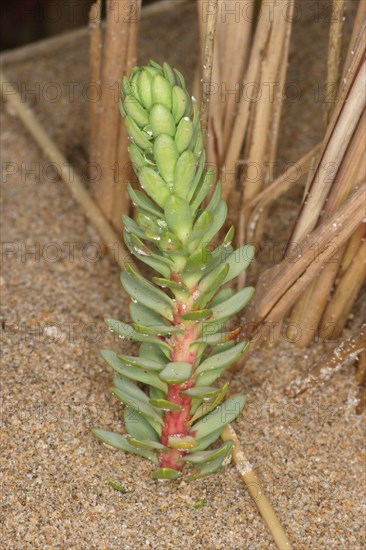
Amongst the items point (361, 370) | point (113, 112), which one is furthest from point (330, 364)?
point (113, 112)

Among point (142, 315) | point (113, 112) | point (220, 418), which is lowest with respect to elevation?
point (220, 418)

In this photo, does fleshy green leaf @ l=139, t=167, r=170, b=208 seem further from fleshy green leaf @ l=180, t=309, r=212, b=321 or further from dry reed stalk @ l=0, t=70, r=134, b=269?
dry reed stalk @ l=0, t=70, r=134, b=269

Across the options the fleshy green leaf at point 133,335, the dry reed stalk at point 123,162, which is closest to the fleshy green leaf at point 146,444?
the fleshy green leaf at point 133,335

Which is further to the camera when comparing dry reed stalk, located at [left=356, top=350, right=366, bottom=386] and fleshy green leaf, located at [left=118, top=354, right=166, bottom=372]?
dry reed stalk, located at [left=356, top=350, right=366, bottom=386]

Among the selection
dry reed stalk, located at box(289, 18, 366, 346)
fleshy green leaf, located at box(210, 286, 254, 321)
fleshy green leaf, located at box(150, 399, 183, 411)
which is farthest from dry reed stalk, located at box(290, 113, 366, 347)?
fleshy green leaf, located at box(150, 399, 183, 411)

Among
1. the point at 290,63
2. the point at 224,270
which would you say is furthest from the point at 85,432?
the point at 290,63

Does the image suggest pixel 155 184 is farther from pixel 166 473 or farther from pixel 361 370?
pixel 361 370
